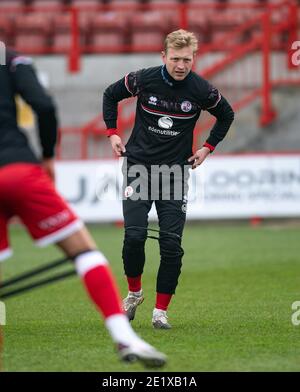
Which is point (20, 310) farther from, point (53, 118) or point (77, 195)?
point (77, 195)

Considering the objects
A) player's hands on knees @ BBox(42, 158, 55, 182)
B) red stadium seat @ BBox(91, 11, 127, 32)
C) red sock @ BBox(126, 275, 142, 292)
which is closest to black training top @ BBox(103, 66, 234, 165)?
red sock @ BBox(126, 275, 142, 292)

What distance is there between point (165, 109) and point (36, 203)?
2.73 m

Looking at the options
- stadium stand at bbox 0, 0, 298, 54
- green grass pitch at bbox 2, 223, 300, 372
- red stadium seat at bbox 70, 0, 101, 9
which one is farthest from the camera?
red stadium seat at bbox 70, 0, 101, 9

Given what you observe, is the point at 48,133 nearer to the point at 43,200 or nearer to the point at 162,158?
the point at 43,200

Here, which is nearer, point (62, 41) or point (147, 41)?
point (147, 41)

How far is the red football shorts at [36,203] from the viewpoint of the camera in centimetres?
505

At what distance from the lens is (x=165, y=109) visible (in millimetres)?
7621

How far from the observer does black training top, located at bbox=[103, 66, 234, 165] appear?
24.9 feet

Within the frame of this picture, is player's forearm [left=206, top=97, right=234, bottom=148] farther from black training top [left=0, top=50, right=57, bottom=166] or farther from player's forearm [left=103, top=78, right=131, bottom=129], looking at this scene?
black training top [left=0, top=50, right=57, bottom=166]

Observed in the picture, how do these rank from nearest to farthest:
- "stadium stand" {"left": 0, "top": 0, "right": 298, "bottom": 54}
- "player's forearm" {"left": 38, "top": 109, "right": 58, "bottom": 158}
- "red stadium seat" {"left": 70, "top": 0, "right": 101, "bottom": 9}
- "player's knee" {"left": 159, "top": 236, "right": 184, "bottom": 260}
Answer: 1. "player's forearm" {"left": 38, "top": 109, "right": 58, "bottom": 158}
2. "player's knee" {"left": 159, "top": 236, "right": 184, "bottom": 260}
3. "stadium stand" {"left": 0, "top": 0, "right": 298, "bottom": 54}
4. "red stadium seat" {"left": 70, "top": 0, "right": 101, "bottom": 9}

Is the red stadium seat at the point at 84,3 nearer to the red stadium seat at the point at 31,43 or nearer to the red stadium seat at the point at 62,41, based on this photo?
the red stadium seat at the point at 62,41

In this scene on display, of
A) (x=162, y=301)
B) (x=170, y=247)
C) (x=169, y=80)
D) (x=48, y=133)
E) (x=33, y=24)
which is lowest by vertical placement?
(x=162, y=301)

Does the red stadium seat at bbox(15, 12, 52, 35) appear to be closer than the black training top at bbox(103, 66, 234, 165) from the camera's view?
No

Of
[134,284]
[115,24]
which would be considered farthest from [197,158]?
[115,24]
